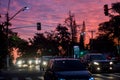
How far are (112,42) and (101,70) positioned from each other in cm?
9180

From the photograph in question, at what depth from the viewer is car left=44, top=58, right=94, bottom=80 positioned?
18.7 m

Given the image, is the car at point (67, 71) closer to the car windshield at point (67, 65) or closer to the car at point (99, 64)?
the car windshield at point (67, 65)

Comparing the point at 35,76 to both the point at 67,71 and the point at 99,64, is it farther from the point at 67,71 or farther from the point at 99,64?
the point at 67,71

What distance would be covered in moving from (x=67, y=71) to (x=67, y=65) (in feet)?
2.47

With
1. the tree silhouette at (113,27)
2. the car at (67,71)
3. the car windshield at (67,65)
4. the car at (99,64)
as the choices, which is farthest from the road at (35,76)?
the tree silhouette at (113,27)

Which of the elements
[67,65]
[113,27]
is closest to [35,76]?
[67,65]

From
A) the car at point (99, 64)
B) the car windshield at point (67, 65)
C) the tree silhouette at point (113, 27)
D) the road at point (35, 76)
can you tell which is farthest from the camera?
the tree silhouette at point (113, 27)

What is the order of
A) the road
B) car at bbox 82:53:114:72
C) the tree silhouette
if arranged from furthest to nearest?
the tree silhouette → car at bbox 82:53:114:72 → the road

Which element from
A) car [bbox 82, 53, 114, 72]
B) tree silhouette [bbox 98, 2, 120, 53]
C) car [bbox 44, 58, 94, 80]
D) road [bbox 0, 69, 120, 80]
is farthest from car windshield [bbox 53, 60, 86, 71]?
tree silhouette [bbox 98, 2, 120, 53]

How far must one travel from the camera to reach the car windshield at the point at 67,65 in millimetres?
20006

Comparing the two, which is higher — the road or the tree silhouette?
the tree silhouette

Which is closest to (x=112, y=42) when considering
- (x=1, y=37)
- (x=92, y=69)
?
(x=1, y=37)

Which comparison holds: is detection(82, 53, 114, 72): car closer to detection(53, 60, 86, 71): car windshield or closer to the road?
the road

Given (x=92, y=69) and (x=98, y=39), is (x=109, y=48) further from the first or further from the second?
(x=92, y=69)
